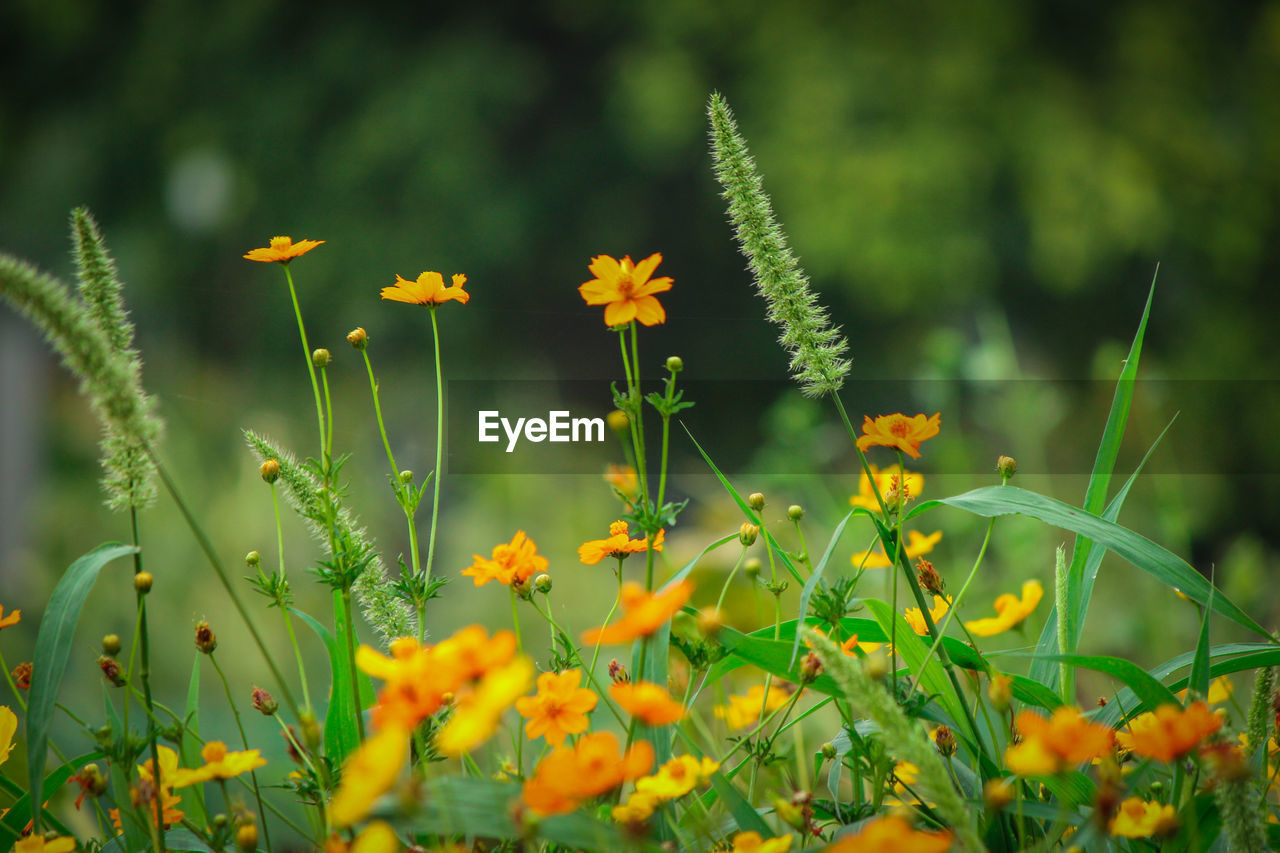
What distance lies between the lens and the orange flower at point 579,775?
0.37 metres

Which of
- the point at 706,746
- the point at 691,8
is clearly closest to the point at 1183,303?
the point at 691,8

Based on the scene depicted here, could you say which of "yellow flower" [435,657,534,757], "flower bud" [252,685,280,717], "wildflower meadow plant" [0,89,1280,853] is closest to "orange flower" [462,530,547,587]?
"wildflower meadow plant" [0,89,1280,853]

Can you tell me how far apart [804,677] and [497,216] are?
6.62 m

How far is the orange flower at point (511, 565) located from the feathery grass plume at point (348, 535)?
53mm

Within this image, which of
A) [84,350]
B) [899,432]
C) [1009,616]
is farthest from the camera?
[1009,616]

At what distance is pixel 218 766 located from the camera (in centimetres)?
48

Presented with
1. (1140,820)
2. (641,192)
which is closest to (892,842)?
(1140,820)

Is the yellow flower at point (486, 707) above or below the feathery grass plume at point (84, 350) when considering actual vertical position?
below

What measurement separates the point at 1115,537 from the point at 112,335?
55 cm

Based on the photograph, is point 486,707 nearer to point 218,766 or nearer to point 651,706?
point 651,706

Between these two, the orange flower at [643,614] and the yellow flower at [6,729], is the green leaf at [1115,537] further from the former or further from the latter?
the yellow flower at [6,729]

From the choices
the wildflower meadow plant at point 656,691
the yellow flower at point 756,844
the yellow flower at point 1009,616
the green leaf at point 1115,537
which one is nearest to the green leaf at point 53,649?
the wildflower meadow plant at point 656,691

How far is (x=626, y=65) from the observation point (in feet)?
22.8

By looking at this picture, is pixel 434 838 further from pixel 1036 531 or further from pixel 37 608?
pixel 37 608
